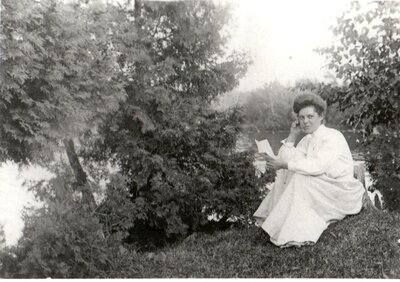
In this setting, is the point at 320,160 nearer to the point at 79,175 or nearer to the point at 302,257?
the point at 302,257

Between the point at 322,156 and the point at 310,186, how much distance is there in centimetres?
29

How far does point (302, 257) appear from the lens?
3.65 meters

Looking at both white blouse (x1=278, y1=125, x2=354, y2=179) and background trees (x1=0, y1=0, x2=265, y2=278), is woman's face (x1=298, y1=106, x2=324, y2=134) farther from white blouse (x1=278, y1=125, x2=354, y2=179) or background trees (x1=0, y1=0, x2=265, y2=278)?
background trees (x1=0, y1=0, x2=265, y2=278)

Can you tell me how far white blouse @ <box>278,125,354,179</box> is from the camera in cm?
385

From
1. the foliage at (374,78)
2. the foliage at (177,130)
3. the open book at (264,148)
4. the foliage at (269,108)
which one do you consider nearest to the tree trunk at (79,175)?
the foliage at (177,130)

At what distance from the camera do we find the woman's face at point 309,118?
4.19m

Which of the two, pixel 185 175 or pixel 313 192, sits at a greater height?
pixel 185 175

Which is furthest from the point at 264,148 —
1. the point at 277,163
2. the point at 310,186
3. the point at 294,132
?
the point at 310,186

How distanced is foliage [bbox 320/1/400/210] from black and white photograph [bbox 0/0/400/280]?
0.02 meters

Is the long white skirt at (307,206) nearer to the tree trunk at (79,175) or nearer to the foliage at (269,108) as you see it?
the foliage at (269,108)

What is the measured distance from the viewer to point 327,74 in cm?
527

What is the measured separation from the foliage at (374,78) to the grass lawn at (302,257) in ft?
3.10

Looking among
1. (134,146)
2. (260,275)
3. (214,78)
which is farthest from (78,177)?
(260,275)

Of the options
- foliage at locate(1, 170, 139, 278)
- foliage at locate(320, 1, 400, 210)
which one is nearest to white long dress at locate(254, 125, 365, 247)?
foliage at locate(320, 1, 400, 210)
